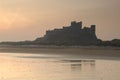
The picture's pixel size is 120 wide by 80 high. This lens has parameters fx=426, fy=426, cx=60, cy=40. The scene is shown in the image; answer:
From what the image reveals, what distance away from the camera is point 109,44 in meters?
108

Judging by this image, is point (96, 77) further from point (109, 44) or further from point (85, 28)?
point (85, 28)

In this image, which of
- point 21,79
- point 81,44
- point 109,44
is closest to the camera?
point 21,79

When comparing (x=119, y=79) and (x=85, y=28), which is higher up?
(x=85, y=28)

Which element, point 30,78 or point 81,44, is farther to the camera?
point 81,44

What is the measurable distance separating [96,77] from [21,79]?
15.4ft

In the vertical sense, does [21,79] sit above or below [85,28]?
below

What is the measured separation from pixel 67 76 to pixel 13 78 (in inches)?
140

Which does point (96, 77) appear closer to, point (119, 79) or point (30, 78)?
point (119, 79)

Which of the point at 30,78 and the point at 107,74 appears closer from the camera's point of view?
the point at 30,78

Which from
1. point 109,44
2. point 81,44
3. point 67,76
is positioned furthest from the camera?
point 81,44

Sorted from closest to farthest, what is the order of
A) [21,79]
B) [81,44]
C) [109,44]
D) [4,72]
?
[21,79] < [4,72] < [109,44] < [81,44]

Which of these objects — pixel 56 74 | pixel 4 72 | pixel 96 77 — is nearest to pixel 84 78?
pixel 96 77

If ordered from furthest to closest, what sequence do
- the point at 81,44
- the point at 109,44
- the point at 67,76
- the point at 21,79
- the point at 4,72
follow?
the point at 81,44 < the point at 109,44 < the point at 4,72 < the point at 67,76 < the point at 21,79

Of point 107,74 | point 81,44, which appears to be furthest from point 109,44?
point 107,74
